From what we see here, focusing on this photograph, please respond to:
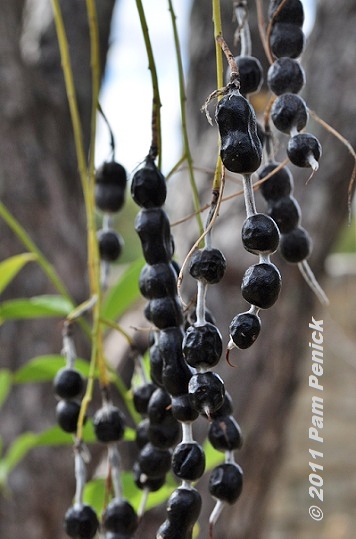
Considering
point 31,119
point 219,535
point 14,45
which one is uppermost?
point 14,45

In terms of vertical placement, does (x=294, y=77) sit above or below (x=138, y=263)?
above

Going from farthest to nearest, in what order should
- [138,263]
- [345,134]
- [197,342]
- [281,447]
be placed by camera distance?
[281,447]
[345,134]
[138,263]
[197,342]

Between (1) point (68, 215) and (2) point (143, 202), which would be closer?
(2) point (143, 202)

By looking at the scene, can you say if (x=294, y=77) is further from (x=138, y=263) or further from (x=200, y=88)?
(x=200, y=88)

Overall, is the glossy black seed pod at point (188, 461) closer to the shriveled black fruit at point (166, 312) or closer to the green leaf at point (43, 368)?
the shriveled black fruit at point (166, 312)

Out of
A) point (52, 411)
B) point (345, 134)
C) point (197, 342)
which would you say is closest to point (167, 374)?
point (197, 342)
